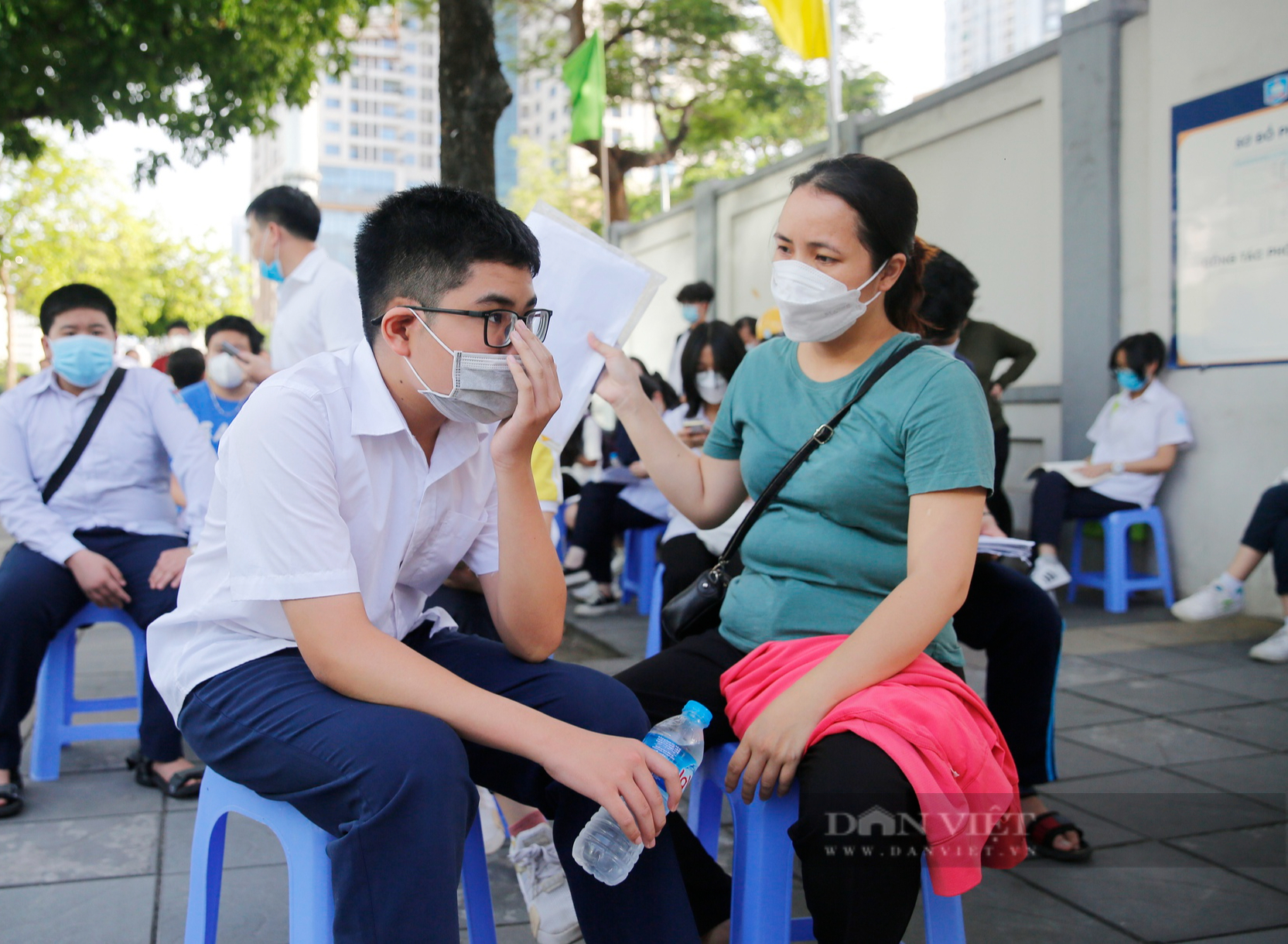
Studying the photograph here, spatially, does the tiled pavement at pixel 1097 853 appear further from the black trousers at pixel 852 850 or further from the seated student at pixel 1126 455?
the seated student at pixel 1126 455

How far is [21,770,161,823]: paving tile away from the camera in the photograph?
9.70 ft

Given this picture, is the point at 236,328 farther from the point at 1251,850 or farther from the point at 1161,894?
the point at 1251,850

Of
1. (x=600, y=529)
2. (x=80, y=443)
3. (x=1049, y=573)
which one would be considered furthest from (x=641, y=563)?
(x=80, y=443)

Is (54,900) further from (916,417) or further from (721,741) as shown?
(916,417)

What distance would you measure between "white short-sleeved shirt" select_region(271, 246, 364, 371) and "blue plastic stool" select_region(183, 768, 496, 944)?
6.36ft

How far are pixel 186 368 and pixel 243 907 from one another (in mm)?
5332

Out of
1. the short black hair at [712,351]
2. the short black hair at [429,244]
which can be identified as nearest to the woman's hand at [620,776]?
the short black hair at [429,244]

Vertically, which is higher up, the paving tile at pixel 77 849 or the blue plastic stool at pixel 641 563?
the blue plastic stool at pixel 641 563

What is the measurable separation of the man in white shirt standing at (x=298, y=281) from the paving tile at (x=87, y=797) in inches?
57.5

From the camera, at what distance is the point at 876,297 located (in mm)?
2041

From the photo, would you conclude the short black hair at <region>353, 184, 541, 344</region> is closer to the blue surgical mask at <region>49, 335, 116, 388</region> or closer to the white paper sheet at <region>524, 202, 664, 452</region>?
the white paper sheet at <region>524, 202, 664, 452</region>

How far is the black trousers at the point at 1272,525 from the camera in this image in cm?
460

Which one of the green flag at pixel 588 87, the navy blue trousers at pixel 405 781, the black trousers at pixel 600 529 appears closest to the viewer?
the navy blue trousers at pixel 405 781

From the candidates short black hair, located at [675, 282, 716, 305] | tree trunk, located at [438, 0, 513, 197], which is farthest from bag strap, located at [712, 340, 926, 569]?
short black hair, located at [675, 282, 716, 305]
